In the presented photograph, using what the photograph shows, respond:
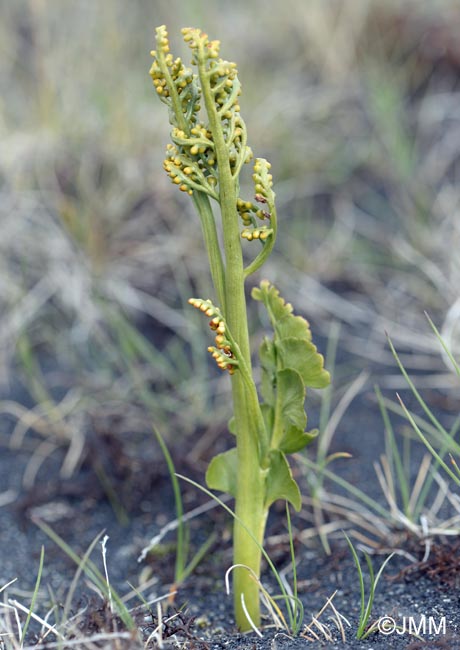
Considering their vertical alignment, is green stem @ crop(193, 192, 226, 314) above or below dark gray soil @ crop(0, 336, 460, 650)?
above

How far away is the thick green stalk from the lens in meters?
1.05

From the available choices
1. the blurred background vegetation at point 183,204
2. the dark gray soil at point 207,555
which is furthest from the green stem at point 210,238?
the blurred background vegetation at point 183,204

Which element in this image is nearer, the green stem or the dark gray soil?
the green stem

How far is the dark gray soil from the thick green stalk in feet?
0.32

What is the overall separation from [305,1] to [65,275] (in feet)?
5.60

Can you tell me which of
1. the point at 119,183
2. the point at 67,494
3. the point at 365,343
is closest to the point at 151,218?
the point at 119,183

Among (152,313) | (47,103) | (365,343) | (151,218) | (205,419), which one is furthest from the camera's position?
(47,103)

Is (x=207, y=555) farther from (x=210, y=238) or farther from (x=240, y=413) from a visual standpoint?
(x=210, y=238)

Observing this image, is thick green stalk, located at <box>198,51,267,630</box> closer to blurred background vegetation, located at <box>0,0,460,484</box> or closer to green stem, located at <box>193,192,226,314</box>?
green stem, located at <box>193,192,226,314</box>

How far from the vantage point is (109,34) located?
10.3ft

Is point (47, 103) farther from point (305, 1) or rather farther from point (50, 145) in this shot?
point (305, 1)

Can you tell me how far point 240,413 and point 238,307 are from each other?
0.52 ft

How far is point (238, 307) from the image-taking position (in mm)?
1106

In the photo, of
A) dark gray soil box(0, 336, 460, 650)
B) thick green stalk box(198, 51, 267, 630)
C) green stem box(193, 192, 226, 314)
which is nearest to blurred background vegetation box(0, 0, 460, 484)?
dark gray soil box(0, 336, 460, 650)
